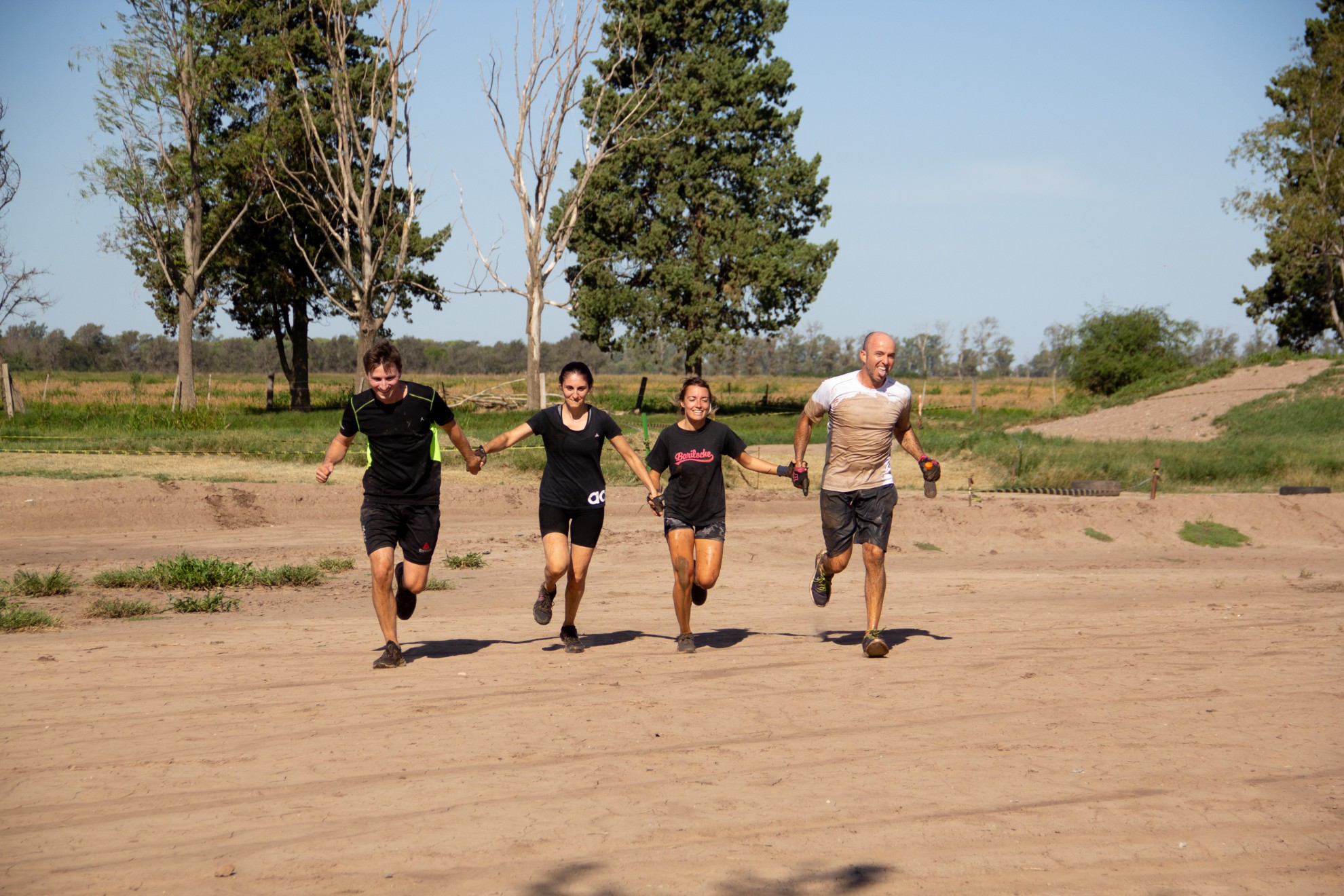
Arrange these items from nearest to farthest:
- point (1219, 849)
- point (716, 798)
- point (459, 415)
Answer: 1. point (1219, 849)
2. point (716, 798)
3. point (459, 415)

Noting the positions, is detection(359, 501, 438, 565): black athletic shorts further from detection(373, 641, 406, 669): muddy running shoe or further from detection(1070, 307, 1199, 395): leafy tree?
detection(1070, 307, 1199, 395): leafy tree

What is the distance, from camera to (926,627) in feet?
29.1

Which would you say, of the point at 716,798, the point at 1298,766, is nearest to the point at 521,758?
the point at 716,798

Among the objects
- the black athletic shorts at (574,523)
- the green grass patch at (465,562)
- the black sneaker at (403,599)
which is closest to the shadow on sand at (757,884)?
the black athletic shorts at (574,523)

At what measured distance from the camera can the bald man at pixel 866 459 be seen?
741cm

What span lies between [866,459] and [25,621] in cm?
635

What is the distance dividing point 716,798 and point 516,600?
6.12 metres

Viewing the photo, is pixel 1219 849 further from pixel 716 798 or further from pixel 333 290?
pixel 333 290

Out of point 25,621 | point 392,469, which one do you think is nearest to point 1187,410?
point 392,469

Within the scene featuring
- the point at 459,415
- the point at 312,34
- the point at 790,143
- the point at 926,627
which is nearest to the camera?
the point at 926,627

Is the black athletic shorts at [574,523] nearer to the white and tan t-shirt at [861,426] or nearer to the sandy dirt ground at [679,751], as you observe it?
the sandy dirt ground at [679,751]

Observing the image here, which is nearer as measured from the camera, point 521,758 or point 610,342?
point 521,758

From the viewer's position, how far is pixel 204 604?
30.7 ft

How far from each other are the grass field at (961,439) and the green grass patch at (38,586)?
7516 millimetres
